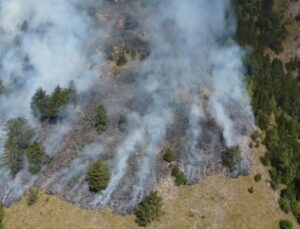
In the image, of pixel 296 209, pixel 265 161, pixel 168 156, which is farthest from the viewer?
pixel 265 161

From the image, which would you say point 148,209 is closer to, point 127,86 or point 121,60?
point 127,86

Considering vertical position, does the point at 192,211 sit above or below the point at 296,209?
below

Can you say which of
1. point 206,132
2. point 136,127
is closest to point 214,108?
point 206,132

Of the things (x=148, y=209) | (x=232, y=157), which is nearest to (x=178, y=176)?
(x=148, y=209)

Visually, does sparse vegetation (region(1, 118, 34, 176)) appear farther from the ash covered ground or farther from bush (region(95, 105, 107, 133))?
bush (region(95, 105, 107, 133))

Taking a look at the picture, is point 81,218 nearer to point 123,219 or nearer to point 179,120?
point 123,219
